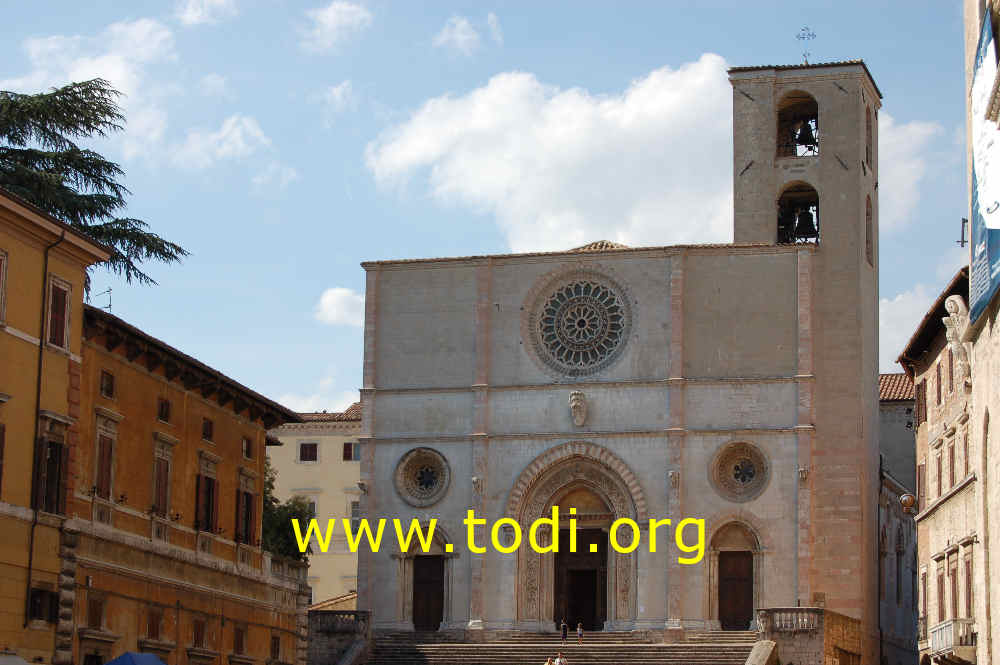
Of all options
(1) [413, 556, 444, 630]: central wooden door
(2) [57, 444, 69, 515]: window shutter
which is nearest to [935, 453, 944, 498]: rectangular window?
(1) [413, 556, 444, 630]: central wooden door

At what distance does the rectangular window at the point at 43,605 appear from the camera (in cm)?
2709

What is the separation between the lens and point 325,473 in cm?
6869

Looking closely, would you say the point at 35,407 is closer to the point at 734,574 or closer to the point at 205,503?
the point at 205,503

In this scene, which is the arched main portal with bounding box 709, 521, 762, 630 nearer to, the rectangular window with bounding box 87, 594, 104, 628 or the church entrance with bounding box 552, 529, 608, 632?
the church entrance with bounding box 552, 529, 608, 632

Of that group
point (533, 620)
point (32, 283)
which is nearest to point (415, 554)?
point (533, 620)

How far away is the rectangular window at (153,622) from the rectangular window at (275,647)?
5.93 metres

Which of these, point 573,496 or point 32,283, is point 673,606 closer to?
point 573,496

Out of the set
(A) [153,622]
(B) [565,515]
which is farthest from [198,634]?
(B) [565,515]

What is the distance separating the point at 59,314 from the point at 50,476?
2548 millimetres

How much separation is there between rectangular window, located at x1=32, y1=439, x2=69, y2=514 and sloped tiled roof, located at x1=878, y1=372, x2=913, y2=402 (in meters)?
35.8

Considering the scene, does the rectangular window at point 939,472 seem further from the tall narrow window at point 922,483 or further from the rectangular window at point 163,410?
the rectangular window at point 163,410

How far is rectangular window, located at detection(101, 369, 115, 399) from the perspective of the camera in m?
30.8

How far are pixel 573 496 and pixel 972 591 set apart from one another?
17061 mm

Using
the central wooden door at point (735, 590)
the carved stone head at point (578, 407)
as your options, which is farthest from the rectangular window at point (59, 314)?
the central wooden door at point (735, 590)
